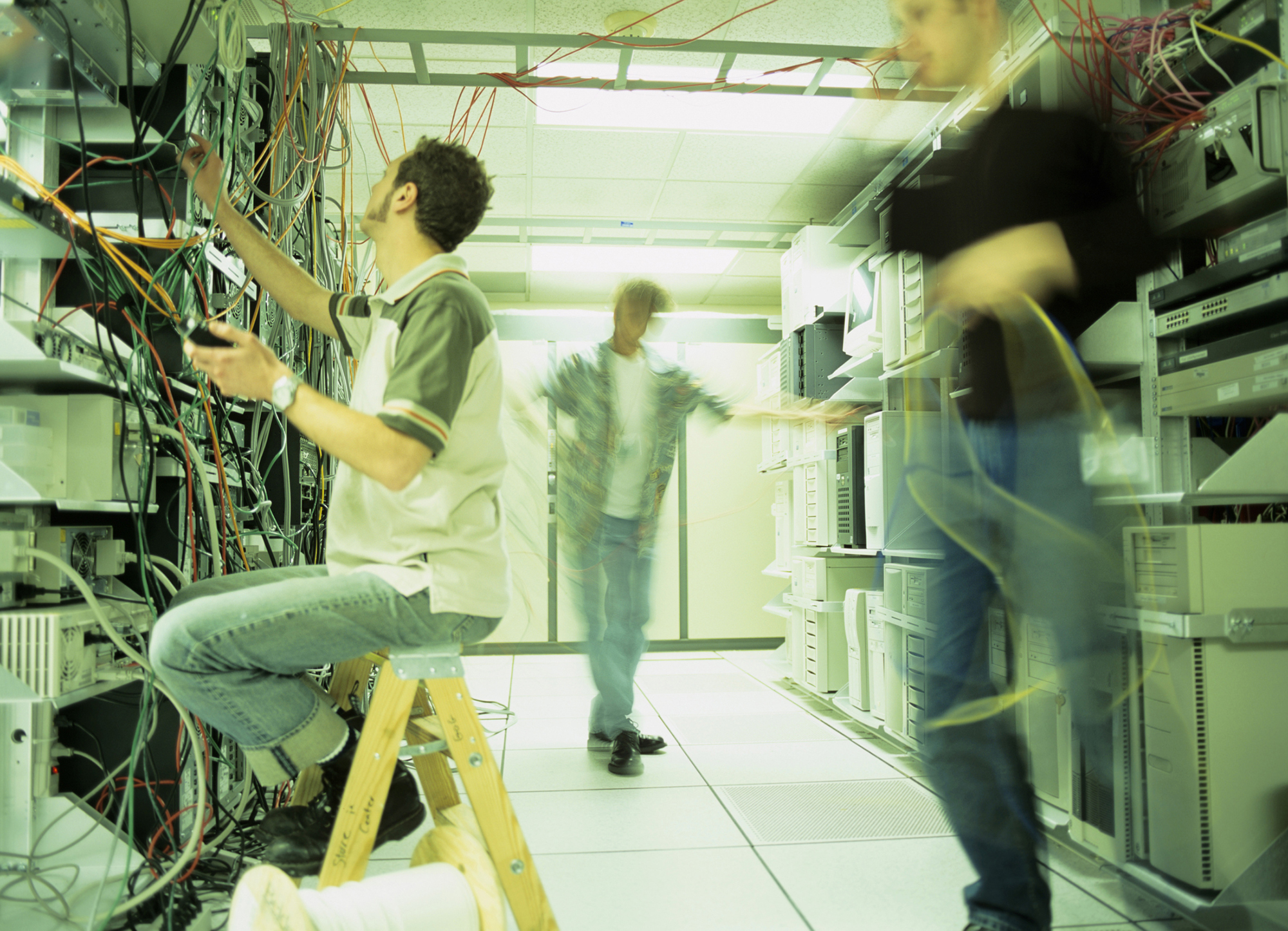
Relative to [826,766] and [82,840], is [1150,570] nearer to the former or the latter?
[826,766]

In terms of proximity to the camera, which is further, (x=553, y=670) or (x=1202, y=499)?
(x=553, y=670)

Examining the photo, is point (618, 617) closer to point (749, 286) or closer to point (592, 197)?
point (592, 197)

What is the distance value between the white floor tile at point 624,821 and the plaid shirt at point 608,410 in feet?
2.85

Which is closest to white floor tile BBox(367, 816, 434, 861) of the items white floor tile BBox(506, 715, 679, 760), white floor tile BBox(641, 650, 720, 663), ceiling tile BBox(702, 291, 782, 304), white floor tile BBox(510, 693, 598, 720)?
white floor tile BBox(506, 715, 679, 760)

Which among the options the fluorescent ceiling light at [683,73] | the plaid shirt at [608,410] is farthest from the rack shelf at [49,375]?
the fluorescent ceiling light at [683,73]

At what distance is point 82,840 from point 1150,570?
2159 mm

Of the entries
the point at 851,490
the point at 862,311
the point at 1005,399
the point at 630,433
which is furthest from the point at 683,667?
the point at 1005,399

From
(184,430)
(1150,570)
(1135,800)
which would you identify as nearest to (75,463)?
(184,430)

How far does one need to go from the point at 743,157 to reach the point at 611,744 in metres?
2.63

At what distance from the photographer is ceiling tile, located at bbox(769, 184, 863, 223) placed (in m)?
4.00

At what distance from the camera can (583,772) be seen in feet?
8.08

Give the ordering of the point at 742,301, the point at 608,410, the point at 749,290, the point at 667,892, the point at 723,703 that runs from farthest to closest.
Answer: the point at 742,301
the point at 749,290
the point at 723,703
the point at 608,410
the point at 667,892

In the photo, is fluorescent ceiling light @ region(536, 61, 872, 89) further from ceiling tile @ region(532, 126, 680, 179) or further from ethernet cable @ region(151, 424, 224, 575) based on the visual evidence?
ethernet cable @ region(151, 424, 224, 575)

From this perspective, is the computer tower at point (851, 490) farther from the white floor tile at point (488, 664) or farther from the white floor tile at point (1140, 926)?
the white floor tile at point (488, 664)
